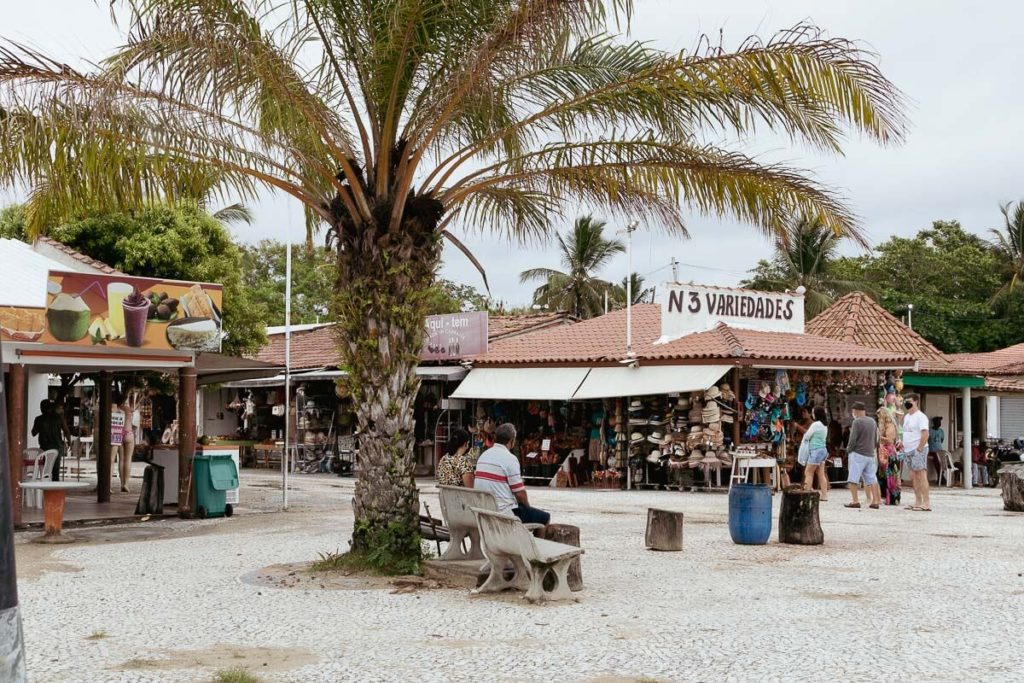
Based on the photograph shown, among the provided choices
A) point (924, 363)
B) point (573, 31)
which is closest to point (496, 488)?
point (573, 31)

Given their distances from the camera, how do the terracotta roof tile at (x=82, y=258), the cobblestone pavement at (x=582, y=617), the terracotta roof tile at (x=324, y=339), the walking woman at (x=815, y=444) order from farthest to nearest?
the terracotta roof tile at (x=324, y=339) → the terracotta roof tile at (x=82, y=258) → the walking woman at (x=815, y=444) → the cobblestone pavement at (x=582, y=617)

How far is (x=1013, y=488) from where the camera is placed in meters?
18.0

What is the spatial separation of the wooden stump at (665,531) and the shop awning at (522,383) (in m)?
10.3

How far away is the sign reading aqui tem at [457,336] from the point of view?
84.1 feet

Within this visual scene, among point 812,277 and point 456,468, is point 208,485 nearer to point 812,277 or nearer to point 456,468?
point 456,468

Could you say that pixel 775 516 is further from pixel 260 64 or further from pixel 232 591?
pixel 260 64

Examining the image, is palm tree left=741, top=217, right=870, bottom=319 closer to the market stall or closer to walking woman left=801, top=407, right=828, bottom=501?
the market stall

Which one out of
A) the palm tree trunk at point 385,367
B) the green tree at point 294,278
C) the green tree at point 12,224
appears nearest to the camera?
the palm tree trunk at point 385,367

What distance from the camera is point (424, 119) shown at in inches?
412

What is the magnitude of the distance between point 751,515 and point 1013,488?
7096 millimetres

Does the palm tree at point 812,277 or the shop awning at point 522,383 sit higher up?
the palm tree at point 812,277

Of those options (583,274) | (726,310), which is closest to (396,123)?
(726,310)

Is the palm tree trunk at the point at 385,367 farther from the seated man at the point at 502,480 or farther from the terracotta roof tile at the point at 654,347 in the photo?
the terracotta roof tile at the point at 654,347

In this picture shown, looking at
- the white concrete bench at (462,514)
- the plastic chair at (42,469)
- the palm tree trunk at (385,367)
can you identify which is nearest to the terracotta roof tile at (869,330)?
the white concrete bench at (462,514)
